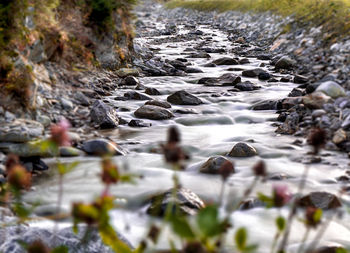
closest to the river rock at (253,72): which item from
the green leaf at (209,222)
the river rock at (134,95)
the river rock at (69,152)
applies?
the river rock at (134,95)

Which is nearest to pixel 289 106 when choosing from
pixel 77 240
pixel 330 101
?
pixel 330 101

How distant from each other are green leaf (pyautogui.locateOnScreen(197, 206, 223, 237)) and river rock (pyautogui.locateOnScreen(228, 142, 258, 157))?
600 centimetres

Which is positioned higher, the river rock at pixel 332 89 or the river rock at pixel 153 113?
the river rock at pixel 332 89

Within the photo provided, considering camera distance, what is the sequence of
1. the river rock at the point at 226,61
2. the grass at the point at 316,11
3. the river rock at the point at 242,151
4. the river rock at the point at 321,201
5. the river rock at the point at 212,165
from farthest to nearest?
the river rock at the point at 226,61 → the grass at the point at 316,11 → the river rock at the point at 242,151 → the river rock at the point at 212,165 → the river rock at the point at 321,201

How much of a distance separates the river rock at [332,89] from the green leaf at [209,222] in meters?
8.81

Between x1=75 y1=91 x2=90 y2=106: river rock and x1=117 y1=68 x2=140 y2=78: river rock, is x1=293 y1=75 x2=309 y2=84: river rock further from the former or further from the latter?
x1=75 y1=91 x2=90 y2=106: river rock

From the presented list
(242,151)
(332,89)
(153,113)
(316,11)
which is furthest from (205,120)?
(316,11)

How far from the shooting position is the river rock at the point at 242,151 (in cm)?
683

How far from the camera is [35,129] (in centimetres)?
596

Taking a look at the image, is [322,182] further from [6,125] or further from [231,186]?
[6,125]

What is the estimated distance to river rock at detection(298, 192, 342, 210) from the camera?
478 cm

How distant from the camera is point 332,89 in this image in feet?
30.0

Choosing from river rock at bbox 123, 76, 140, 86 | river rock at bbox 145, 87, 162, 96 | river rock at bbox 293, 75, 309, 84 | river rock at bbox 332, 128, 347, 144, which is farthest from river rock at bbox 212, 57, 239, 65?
river rock at bbox 332, 128, 347, 144

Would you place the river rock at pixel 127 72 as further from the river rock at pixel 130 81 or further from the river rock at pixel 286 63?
the river rock at pixel 286 63
